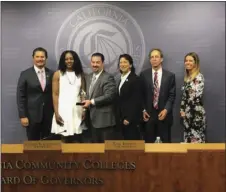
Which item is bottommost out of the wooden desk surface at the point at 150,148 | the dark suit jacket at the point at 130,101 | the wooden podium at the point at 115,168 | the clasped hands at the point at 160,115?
the wooden podium at the point at 115,168

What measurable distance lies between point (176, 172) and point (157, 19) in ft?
7.25

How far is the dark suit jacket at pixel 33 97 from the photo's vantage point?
13.0 feet

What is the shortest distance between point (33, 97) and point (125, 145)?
5.44 ft

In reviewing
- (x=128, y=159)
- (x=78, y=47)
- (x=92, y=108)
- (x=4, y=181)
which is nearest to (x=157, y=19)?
(x=78, y=47)

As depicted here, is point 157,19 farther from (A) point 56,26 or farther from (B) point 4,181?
(B) point 4,181

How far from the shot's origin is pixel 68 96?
3.83m

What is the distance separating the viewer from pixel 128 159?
258 cm

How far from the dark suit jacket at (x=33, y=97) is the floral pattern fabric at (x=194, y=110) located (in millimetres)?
1371

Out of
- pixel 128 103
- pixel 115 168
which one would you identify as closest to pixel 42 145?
pixel 115 168

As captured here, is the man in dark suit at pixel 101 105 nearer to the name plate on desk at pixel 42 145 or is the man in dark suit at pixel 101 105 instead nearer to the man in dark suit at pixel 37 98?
the man in dark suit at pixel 37 98

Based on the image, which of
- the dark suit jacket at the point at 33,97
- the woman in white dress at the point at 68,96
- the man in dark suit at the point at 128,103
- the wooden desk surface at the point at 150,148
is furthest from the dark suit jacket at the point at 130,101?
the wooden desk surface at the point at 150,148

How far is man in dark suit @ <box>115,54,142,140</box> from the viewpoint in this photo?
3.76m

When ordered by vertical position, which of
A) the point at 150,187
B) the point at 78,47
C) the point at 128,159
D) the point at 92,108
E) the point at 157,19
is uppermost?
the point at 157,19

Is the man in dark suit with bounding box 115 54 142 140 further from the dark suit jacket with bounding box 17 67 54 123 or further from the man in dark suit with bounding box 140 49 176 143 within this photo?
the dark suit jacket with bounding box 17 67 54 123
